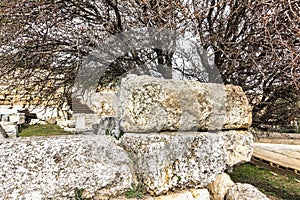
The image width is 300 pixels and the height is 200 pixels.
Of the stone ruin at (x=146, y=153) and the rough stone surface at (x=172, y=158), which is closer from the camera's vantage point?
the stone ruin at (x=146, y=153)

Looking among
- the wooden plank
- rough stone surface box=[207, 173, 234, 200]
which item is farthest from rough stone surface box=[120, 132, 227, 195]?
the wooden plank

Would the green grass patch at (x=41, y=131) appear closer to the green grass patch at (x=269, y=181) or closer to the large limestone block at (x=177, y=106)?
the large limestone block at (x=177, y=106)


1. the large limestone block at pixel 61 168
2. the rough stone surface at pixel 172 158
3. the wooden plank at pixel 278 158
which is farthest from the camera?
the wooden plank at pixel 278 158

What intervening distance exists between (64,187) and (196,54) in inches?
72.1

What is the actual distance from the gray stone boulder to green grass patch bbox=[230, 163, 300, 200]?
1493mm

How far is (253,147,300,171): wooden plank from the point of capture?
12.8 ft

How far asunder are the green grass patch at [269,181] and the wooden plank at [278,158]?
171 mm

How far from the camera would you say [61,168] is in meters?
1.59

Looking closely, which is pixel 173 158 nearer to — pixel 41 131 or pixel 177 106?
pixel 177 106

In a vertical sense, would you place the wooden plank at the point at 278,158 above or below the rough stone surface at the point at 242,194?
below

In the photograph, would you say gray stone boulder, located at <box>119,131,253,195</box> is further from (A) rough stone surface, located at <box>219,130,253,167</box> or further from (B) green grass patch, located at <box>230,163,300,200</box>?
(B) green grass patch, located at <box>230,163,300,200</box>

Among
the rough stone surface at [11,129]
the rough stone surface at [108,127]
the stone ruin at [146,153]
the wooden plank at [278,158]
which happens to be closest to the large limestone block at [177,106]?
the stone ruin at [146,153]

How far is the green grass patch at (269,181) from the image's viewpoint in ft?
10.2

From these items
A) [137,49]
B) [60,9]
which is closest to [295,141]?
[137,49]
